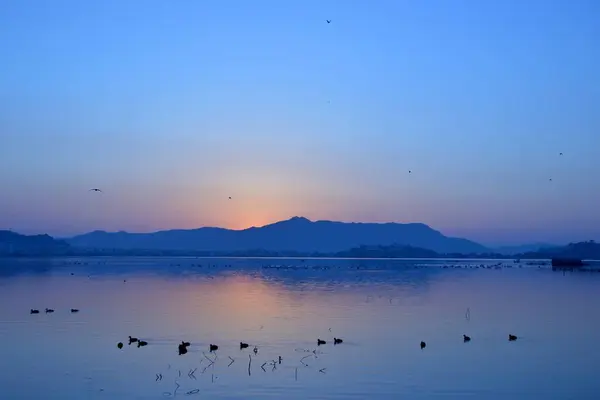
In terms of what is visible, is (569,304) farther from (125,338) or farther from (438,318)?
(125,338)

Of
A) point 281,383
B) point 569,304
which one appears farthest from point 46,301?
point 569,304

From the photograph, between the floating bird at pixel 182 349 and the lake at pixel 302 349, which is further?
the floating bird at pixel 182 349

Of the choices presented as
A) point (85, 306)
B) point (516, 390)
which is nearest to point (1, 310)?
point (85, 306)

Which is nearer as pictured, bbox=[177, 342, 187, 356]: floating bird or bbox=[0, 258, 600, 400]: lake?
bbox=[0, 258, 600, 400]: lake

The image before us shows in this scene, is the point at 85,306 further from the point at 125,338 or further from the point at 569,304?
the point at 569,304

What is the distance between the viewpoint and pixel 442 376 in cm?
2527

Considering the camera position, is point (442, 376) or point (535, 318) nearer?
point (442, 376)

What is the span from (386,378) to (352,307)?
77.3 ft

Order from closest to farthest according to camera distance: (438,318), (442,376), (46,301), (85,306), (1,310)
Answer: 1. (442,376)
2. (438,318)
3. (1,310)
4. (85,306)
5. (46,301)

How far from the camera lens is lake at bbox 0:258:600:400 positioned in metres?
23.4

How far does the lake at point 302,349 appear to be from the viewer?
920 inches

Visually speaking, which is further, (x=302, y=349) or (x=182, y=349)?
(x=302, y=349)

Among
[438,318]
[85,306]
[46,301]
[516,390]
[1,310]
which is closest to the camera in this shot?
[516,390]

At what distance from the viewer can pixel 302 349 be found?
3020 cm
